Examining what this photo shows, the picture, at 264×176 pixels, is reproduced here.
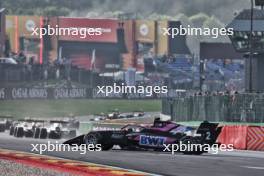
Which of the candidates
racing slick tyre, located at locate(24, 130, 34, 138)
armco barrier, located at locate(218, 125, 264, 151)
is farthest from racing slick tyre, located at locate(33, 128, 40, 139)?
armco barrier, located at locate(218, 125, 264, 151)

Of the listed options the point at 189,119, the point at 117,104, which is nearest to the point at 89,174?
the point at 189,119

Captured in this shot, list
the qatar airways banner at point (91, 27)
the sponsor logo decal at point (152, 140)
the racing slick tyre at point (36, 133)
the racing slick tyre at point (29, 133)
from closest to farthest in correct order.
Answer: the sponsor logo decal at point (152, 140) < the racing slick tyre at point (36, 133) < the racing slick tyre at point (29, 133) < the qatar airways banner at point (91, 27)

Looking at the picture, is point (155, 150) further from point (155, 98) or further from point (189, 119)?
point (155, 98)

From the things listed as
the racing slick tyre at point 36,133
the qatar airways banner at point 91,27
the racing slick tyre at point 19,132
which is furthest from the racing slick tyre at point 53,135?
the qatar airways banner at point 91,27

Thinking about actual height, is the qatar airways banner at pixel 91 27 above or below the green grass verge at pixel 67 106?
above

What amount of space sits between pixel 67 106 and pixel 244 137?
77.2 metres

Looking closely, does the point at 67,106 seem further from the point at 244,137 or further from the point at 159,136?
the point at 159,136

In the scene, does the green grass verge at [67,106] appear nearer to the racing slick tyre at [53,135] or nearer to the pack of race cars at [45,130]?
the pack of race cars at [45,130]

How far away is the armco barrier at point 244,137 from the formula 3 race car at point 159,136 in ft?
13.2

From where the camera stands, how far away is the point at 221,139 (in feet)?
84.3

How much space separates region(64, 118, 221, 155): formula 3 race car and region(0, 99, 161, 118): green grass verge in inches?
2902

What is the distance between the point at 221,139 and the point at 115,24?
86.8 meters

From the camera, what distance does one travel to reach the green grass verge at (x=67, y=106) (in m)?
95.4

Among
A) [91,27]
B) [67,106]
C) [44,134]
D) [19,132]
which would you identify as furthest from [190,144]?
[91,27]
